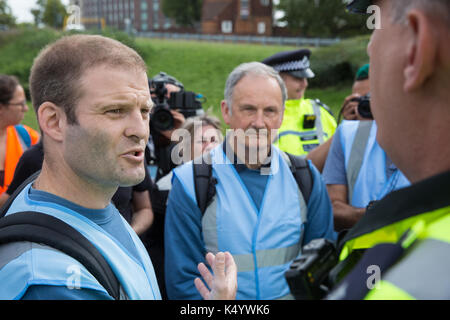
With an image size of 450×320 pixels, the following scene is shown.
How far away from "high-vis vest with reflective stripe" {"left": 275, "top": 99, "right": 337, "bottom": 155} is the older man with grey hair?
1539 mm

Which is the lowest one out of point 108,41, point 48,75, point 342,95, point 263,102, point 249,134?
point 342,95

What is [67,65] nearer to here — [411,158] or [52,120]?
[52,120]

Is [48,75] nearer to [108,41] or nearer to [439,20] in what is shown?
[108,41]

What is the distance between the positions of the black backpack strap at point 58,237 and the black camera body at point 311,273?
0.67m

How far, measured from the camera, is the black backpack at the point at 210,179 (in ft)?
8.36

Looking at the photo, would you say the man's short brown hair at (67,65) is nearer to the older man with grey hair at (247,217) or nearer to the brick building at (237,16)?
the older man with grey hair at (247,217)

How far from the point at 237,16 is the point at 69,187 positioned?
52.1m

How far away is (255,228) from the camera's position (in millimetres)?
2533

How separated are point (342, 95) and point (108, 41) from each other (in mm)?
16750

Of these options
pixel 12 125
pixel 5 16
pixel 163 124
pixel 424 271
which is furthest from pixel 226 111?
pixel 5 16

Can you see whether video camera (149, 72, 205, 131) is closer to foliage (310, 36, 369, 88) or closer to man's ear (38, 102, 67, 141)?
man's ear (38, 102, 67, 141)

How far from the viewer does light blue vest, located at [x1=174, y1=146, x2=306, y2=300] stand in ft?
8.10
